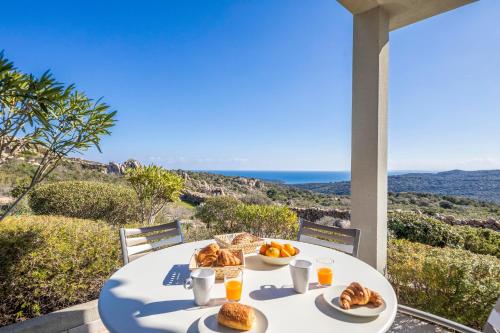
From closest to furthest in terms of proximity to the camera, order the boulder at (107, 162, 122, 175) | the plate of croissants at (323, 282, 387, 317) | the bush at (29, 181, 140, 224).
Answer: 1. the plate of croissants at (323, 282, 387, 317)
2. the bush at (29, 181, 140, 224)
3. the boulder at (107, 162, 122, 175)

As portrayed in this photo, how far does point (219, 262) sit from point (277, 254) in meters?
0.36

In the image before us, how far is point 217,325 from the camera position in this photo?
0.82 m

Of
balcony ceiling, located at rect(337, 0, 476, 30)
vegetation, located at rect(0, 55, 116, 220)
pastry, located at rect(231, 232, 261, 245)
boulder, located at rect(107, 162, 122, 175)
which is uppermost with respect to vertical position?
balcony ceiling, located at rect(337, 0, 476, 30)

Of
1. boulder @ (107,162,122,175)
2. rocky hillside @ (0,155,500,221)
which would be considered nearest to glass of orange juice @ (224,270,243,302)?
rocky hillside @ (0,155,500,221)

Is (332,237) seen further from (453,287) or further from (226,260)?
(226,260)

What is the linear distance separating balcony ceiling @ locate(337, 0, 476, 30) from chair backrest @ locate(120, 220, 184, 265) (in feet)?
8.73

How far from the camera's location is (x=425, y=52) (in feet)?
14.1

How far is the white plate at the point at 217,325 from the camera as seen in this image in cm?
79

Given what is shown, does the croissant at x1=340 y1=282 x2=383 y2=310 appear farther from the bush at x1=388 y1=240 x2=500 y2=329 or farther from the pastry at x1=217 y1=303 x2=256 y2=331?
the bush at x1=388 y1=240 x2=500 y2=329

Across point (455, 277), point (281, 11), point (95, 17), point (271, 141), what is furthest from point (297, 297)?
point (271, 141)

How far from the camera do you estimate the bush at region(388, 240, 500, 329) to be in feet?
6.09

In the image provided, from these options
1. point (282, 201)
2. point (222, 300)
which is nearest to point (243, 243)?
point (222, 300)

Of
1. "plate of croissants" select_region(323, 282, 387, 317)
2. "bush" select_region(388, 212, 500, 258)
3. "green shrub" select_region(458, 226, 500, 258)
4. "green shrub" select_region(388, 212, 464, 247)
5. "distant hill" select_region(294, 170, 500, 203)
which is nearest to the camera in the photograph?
"plate of croissants" select_region(323, 282, 387, 317)

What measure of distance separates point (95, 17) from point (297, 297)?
692 centimetres
